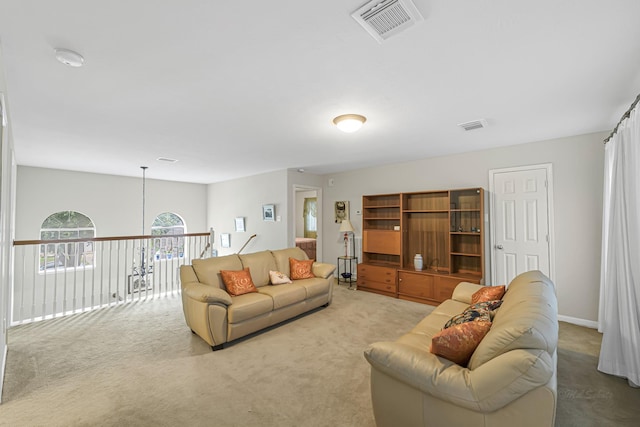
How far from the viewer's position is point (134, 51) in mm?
1767

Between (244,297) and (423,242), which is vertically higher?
(423,242)

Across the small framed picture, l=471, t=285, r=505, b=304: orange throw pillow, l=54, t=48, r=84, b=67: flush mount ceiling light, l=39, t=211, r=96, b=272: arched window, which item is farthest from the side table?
l=39, t=211, r=96, b=272: arched window

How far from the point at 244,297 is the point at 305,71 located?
2.63 meters

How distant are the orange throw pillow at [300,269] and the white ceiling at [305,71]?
193cm

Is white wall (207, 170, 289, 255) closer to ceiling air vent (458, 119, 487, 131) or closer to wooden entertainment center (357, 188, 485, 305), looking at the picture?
wooden entertainment center (357, 188, 485, 305)

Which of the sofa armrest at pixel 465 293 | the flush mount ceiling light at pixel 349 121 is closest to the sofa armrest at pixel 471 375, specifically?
the sofa armrest at pixel 465 293

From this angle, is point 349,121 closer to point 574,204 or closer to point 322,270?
point 322,270

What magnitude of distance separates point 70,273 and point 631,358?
8.89 meters

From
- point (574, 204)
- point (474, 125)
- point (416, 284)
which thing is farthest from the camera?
point (416, 284)

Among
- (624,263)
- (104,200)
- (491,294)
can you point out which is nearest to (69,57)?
(491,294)

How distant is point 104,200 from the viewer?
6309 millimetres

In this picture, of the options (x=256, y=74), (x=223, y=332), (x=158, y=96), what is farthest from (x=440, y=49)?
(x=223, y=332)

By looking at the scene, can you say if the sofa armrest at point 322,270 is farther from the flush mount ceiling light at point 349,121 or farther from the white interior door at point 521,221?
the white interior door at point 521,221

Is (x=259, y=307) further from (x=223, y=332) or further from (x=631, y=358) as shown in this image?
(x=631, y=358)
